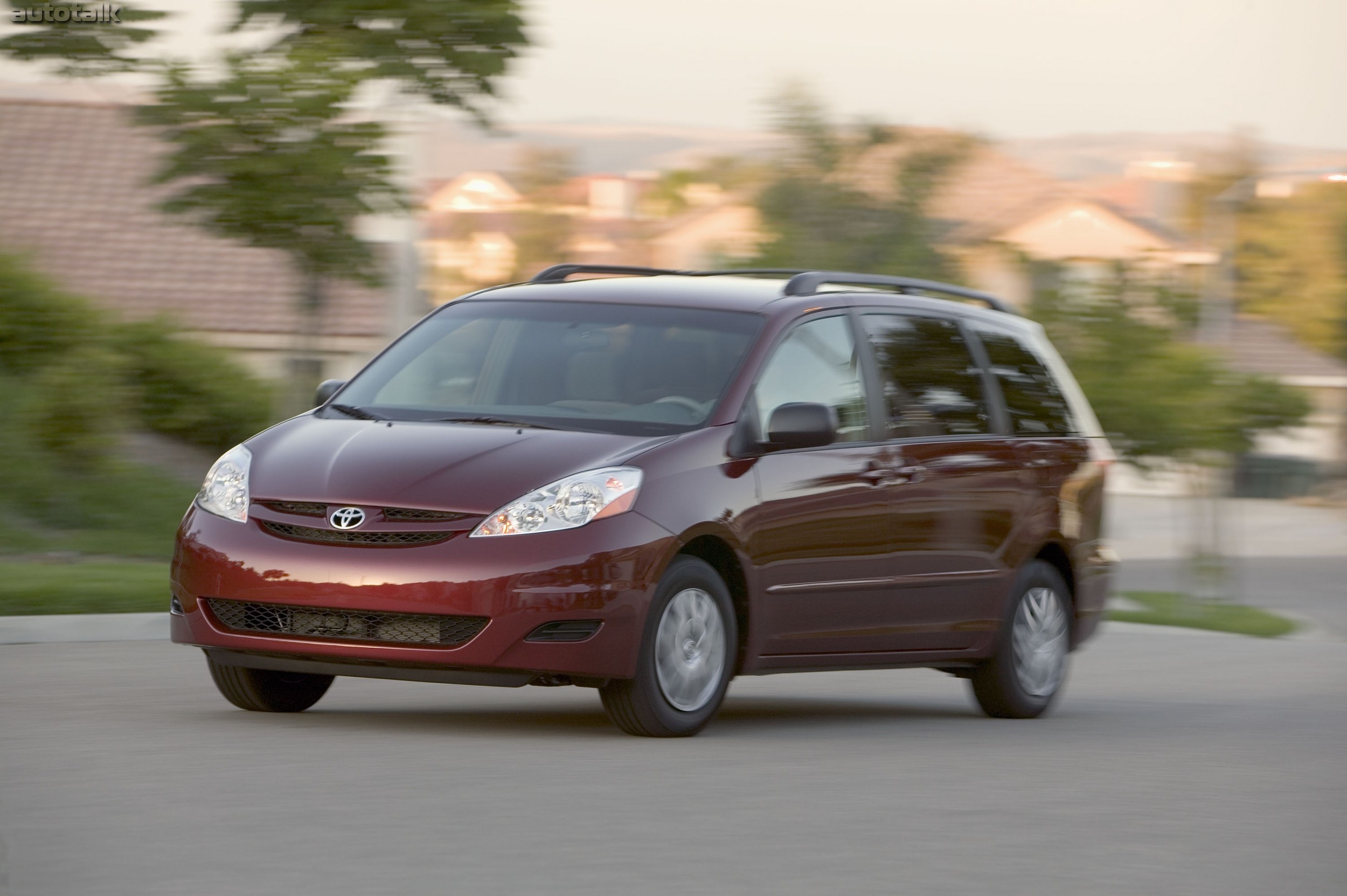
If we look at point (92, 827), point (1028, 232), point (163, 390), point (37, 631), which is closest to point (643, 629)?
point (92, 827)

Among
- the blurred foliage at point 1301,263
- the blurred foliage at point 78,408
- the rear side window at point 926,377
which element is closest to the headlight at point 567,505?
the rear side window at point 926,377

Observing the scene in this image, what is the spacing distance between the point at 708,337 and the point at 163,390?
14904 mm

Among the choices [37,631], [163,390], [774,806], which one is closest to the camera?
[774,806]

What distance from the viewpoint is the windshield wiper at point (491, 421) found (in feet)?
27.1

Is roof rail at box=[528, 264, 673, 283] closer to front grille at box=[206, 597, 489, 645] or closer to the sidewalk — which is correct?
front grille at box=[206, 597, 489, 645]

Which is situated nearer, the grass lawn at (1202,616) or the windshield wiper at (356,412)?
the windshield wiper at (356,412)

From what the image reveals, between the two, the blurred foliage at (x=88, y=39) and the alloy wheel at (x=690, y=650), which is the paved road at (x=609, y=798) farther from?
the blurred foliage at (x=88, y=39)

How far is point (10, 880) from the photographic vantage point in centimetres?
504

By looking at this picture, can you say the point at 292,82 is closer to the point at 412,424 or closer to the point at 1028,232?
the point at 412,424

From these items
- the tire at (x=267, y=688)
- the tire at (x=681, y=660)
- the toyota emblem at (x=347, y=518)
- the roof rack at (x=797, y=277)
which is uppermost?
the roof rack at (x=797, y=277)

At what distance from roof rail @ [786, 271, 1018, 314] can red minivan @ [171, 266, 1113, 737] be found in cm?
2

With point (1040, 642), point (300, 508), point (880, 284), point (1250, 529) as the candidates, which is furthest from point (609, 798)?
point (1250, 529)

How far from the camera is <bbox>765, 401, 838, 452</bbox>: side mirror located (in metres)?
8.43

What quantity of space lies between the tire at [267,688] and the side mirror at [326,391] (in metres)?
1.16
